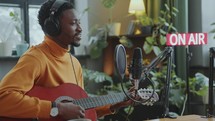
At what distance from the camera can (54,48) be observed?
1598 millimetres

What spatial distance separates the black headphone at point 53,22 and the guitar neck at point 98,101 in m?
0.32

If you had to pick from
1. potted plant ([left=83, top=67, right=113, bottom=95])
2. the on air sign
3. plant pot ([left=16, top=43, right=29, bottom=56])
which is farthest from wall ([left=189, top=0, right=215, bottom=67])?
plant pot ([left=16, top=43, right=29, bottom=56])

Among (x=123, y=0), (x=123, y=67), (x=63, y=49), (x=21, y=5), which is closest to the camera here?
(x=123, y=67)

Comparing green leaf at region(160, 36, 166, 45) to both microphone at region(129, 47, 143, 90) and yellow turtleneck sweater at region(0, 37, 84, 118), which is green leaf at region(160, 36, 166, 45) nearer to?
yellow turtleneck sweater at region(0, 37, 84, 118)

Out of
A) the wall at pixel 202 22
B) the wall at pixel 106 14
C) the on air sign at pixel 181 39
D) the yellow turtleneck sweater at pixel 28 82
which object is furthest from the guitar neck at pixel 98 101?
the wall at pixel 106 14

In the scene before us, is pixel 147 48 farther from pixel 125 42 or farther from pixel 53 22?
pixel 53 22

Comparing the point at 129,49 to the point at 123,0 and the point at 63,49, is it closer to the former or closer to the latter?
the point at 123,0

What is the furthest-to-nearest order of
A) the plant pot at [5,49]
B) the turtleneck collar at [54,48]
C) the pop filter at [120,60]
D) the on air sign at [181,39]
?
the plant pot at [5,49]
the on air sign at [181,39]
the turtleneck collar at [54,48]
the pop filter at [120,60]

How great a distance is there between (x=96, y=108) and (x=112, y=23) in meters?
2.44

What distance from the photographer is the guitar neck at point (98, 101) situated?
1563mm

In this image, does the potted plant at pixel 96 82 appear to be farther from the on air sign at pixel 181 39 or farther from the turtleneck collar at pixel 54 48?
the turtleneck collar at pixel 54 48

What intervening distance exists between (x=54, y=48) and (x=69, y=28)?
11 cm

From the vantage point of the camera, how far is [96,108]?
171cm

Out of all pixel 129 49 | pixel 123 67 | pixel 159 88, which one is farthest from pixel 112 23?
pixel 123 67
